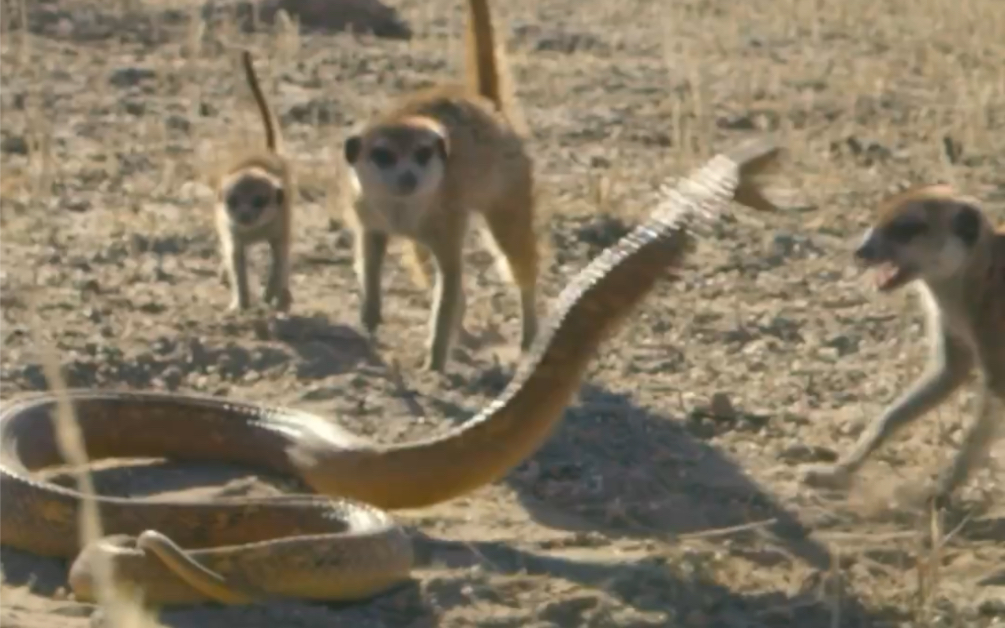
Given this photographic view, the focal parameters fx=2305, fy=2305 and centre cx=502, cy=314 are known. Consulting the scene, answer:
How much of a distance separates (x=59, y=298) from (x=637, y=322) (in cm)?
192

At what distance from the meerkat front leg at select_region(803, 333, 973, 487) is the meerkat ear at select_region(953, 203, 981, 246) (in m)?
0.28

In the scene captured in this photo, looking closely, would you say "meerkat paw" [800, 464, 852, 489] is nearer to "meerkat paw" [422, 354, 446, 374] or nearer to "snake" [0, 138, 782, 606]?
"snake" [0, 138, 782, 606]

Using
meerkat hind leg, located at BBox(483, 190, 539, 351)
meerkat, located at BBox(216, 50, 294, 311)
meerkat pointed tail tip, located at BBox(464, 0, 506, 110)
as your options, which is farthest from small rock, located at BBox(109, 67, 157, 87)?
meerkat hind leg, located at BBox(483, 190, 539, 351)

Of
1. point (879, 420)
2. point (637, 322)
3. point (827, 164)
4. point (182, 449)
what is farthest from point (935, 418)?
point (827, 164)

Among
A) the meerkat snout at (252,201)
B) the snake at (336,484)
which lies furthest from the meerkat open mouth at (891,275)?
the meerkat snout at (252,201)

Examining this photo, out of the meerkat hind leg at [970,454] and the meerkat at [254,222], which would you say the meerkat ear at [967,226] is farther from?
the meerkat at [254,222]

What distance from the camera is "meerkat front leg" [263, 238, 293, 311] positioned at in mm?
7930

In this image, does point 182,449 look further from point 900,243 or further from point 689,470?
point 900,243

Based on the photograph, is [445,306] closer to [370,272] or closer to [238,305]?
[370,272]

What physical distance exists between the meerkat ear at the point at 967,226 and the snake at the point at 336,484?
50.5 inches

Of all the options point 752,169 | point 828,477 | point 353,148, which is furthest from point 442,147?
point 752,169

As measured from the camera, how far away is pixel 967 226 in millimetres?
6438

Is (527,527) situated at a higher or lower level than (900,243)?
lower

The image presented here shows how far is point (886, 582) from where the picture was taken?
17.3 feet
